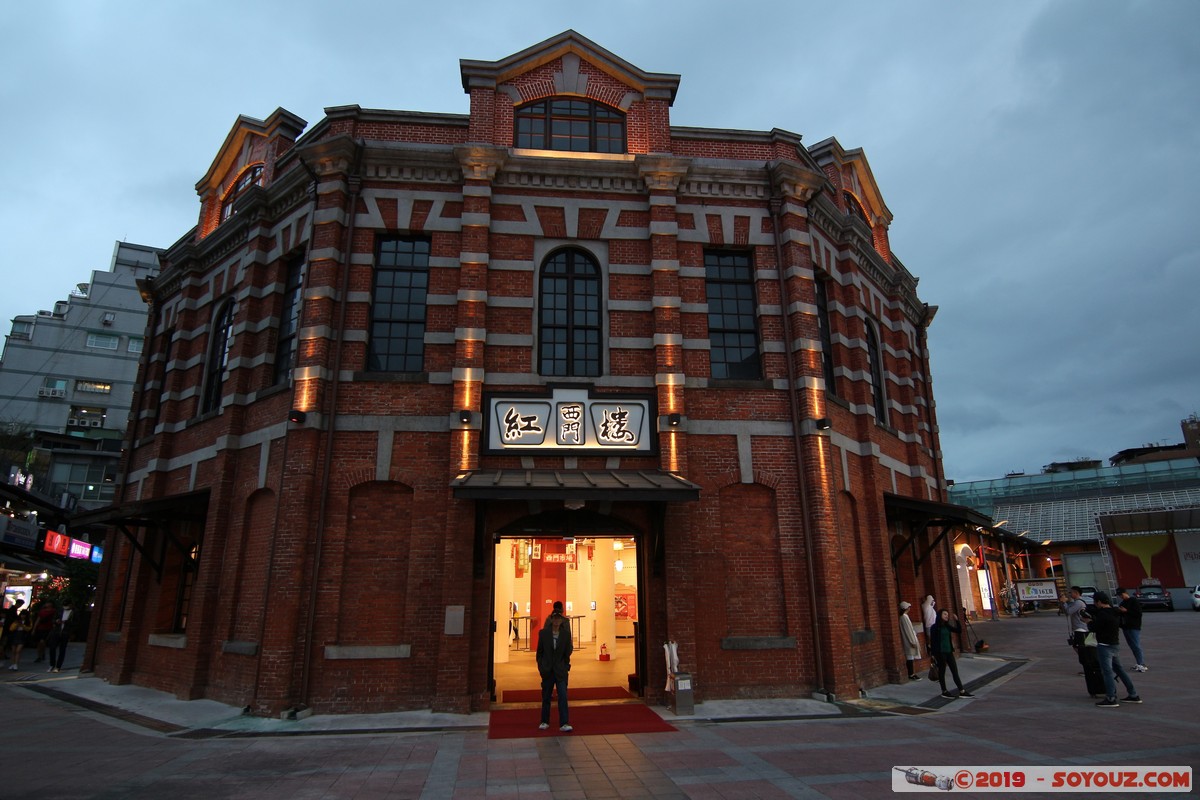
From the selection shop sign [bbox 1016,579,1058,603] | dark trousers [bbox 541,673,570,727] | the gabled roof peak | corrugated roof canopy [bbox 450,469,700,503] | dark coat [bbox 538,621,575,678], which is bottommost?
dark trousers [bbox 541,673,570,727]

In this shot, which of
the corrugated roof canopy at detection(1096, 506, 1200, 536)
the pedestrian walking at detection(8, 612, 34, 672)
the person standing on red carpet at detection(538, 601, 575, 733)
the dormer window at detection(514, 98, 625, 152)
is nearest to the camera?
the person standing on red carpet at detection(538, 601, 575, 733)

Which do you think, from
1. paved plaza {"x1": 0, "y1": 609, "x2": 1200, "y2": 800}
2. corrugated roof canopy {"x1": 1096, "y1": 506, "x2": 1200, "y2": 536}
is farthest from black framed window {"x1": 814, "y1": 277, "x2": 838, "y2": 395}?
corrugated roof canopy {"x1": 1096, "y1": 506, "x2": 1200, "y2": 536}

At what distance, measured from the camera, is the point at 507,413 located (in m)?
13.0

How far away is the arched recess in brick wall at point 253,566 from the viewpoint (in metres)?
12.6

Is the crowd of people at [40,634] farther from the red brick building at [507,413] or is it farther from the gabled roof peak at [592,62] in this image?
the gabled roof peak at [592,62]

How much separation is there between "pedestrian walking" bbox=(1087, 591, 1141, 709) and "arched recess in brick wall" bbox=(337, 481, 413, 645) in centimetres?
1243

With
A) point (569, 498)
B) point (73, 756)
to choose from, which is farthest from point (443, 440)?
point (73, 756)

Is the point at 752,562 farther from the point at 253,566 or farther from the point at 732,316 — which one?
the point at 253,566

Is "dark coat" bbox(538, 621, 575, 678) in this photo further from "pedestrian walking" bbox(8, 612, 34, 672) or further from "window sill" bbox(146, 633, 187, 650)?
"pedestrian walking" bbox(8, 612, 34, 672)

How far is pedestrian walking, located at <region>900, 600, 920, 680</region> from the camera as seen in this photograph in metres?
14.9

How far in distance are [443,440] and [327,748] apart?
5533 mm

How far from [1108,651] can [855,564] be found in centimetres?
458

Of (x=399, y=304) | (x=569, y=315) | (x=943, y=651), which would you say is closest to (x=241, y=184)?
(x=399, y=304)

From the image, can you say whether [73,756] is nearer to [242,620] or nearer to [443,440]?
[242,620]
